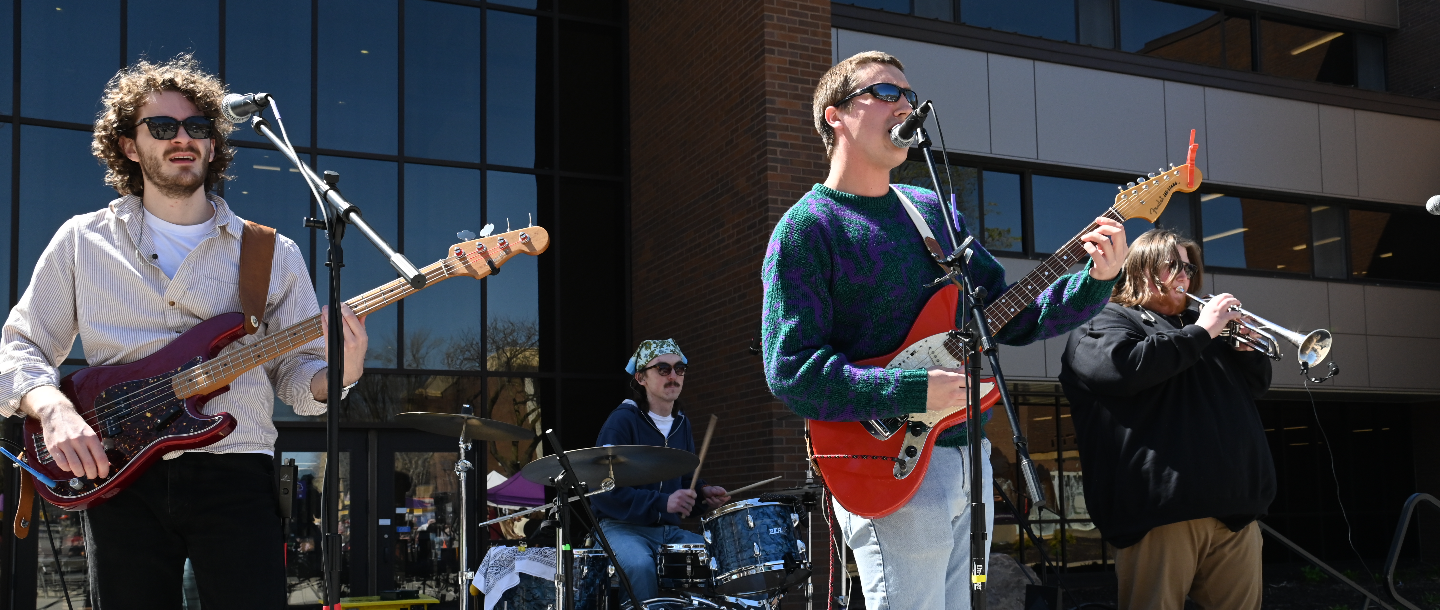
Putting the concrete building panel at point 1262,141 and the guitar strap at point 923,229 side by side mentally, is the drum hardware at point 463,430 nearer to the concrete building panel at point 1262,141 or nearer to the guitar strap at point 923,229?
the guitar strap at point 923,229

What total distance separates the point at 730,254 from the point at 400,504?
439cm

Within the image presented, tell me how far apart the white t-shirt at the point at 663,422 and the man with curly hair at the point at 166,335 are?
4.61 meters

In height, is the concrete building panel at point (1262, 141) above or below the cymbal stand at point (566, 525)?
above

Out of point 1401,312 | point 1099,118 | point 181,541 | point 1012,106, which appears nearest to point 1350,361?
point 1401,312

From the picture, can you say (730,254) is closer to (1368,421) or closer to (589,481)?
(589,481)

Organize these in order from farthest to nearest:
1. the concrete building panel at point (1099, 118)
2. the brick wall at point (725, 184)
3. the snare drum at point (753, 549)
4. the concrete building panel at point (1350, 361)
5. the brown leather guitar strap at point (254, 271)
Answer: the concrete building panel at point (1350, 361)
the concrete building panel at point (1099, 118)
the brick wall at point (725, 184)
the snare drum at point (753, 549)
the brown leather guitar strap at point (254, 271)

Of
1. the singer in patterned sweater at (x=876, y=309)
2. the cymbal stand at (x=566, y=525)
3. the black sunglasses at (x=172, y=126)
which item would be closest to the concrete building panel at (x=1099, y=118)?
the cymbal stand at (x=566, y=525)

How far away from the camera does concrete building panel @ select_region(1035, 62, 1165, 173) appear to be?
14.1m

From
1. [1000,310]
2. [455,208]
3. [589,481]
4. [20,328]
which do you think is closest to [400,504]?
[455,208]

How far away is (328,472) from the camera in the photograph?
9.31 ft

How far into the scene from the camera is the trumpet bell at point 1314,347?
5.51 m

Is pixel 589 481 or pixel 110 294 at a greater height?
pixel 110 294

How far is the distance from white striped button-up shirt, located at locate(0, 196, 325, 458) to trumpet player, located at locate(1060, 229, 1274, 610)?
307 cm

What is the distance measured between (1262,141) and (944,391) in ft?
48.2
